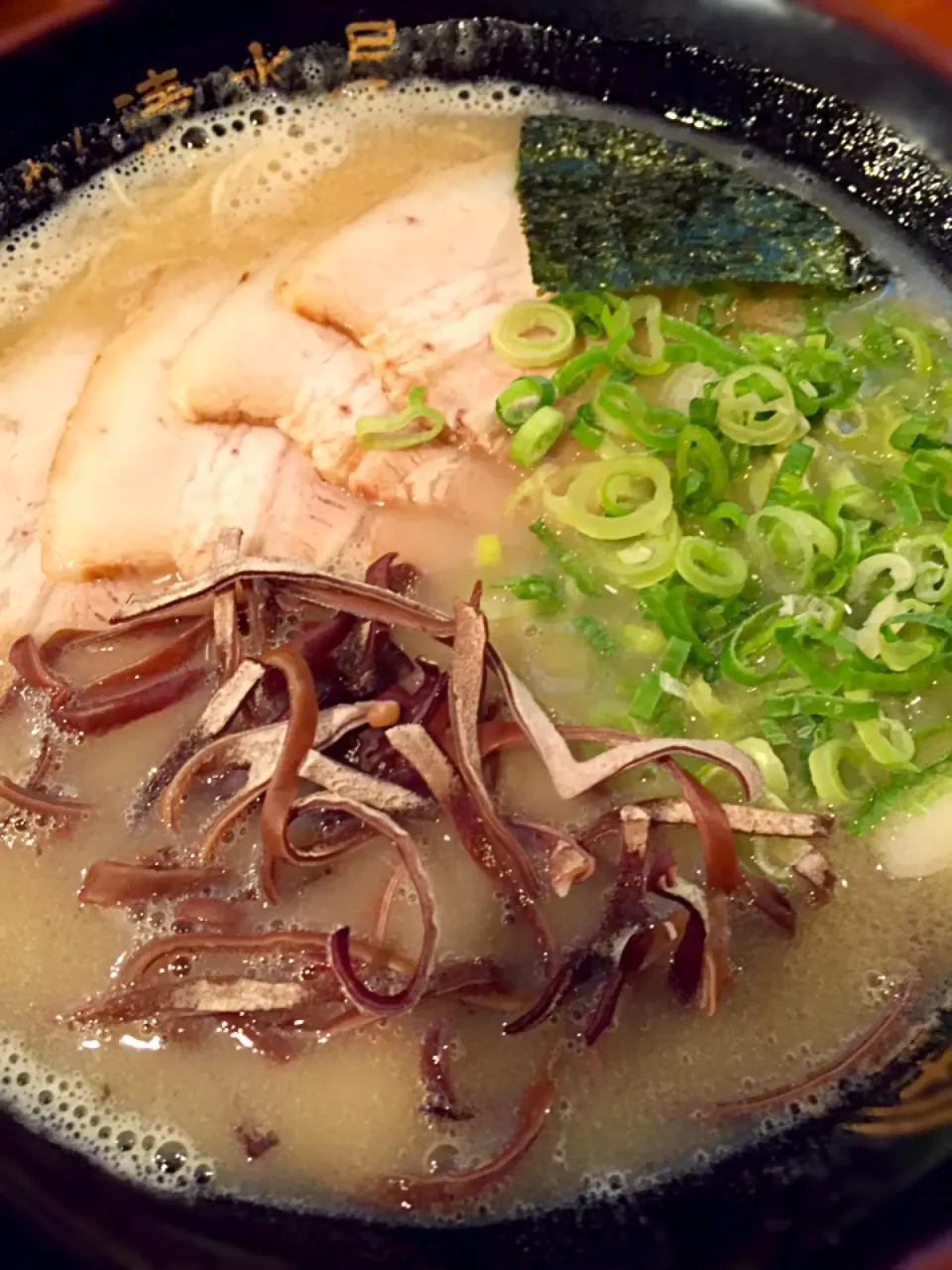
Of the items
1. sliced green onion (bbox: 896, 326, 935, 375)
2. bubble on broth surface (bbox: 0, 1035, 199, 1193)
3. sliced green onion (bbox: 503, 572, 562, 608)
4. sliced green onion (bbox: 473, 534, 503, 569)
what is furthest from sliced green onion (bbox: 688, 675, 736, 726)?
bubble on broth surface (bbox: 0, 1035, 199, 1193)

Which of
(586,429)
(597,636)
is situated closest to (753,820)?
(597,636)

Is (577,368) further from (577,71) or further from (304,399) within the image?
(577,71)

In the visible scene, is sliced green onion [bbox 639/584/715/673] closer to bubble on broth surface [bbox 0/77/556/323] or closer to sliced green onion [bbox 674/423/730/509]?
sliced green onion [bbox 674/423/730/509]

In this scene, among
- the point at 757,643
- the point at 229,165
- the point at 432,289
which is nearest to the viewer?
the point at 757,643

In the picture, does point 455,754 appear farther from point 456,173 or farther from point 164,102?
point 164,102

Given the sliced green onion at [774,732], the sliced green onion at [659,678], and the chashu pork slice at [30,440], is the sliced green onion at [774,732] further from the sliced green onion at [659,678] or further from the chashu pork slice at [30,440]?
the chashu pork slice at [30,440]

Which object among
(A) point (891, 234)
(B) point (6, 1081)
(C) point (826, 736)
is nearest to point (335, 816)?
(B) point (6, 1081)

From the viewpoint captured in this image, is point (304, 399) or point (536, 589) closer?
point (536, 589)

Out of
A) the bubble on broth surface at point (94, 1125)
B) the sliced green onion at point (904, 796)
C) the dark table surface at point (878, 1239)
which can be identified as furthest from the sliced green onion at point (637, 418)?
the bubble on broth surface at point (94, 1125)
